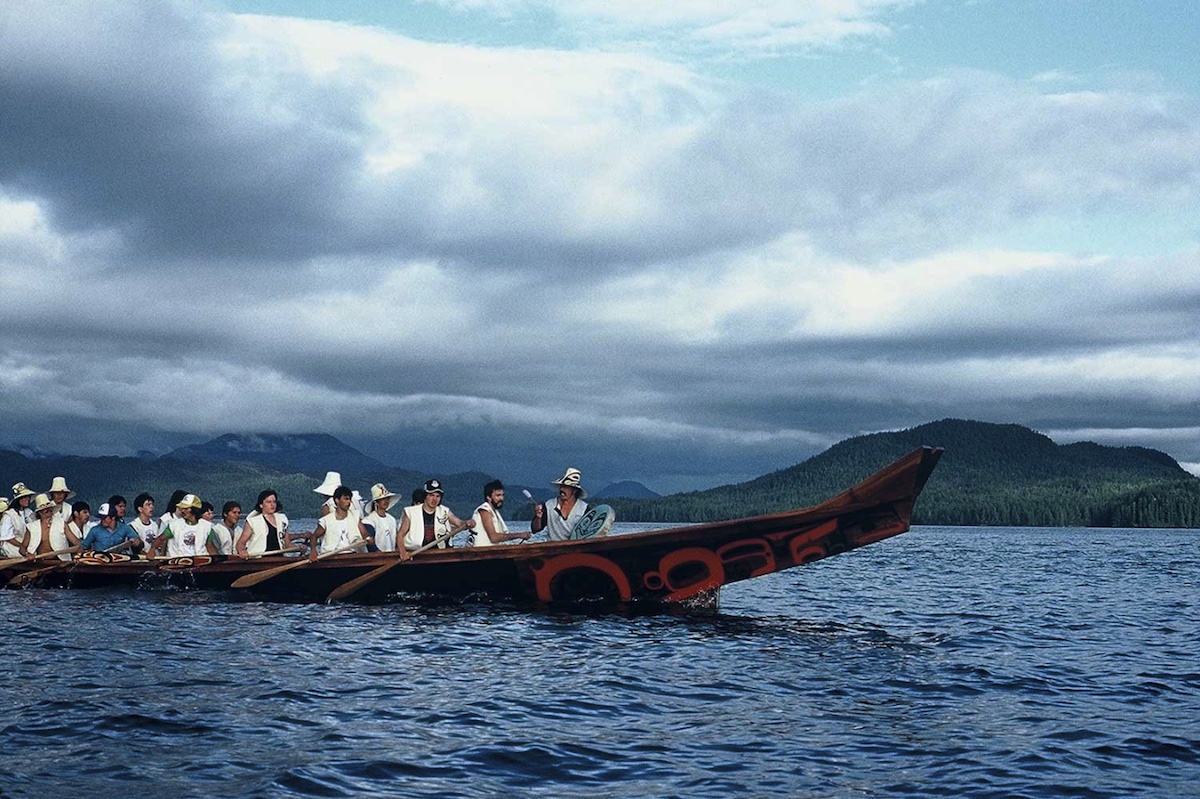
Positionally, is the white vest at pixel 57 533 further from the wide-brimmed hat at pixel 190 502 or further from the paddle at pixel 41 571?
the wide-brimmed hat at pixel 190 502

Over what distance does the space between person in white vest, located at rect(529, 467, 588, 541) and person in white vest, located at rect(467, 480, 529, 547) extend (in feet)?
2.13

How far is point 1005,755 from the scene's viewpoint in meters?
10.1

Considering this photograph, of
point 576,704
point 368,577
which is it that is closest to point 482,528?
point 368,577

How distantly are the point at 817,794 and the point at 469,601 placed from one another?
494 inches

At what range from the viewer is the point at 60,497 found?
25438 mm

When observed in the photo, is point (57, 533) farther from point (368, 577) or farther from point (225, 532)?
point (368, 577)

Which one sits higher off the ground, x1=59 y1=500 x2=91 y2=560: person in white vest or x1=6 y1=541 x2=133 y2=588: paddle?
x1=59 y1=500 x2=91 y2=560: person in white vest

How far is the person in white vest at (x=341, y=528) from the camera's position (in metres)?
22.4

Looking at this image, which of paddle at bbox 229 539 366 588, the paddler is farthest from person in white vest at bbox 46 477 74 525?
paddle at bbox 229 539 366 588

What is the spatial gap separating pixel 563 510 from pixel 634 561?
1.84m

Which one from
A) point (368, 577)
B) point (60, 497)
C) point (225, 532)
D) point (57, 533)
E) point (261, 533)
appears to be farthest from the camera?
point (57, 533)

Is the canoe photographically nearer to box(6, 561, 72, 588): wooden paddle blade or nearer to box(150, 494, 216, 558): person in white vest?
box(150, 494, 216, 558): person in white vest

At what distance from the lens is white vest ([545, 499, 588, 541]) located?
20.3 meters

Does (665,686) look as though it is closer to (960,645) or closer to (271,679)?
(271,679)
